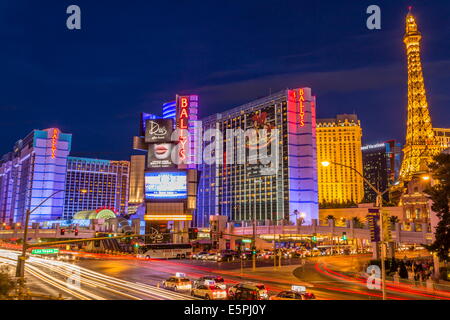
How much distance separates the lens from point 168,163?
A: 117 m

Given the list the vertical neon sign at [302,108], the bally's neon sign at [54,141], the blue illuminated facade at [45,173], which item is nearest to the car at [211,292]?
the vertical neon sign at [302,108]

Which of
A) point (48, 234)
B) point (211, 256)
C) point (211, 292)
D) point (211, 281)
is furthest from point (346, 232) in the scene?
point (48, 234)

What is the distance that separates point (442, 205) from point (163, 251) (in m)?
55.3

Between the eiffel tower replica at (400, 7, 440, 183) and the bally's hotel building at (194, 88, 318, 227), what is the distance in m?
34.7

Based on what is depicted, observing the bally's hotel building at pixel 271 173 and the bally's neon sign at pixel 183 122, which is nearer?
the bally's neon sign at pixel 183 122

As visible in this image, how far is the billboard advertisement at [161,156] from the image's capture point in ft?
384

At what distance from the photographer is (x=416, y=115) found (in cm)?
13650

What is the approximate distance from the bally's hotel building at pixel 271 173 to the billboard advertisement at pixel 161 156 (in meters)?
40.5

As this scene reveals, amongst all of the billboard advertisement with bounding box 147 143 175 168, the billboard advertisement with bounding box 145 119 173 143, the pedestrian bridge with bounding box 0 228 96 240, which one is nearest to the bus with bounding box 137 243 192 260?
the pedestrian bridge with bounding box 0 228 96 240

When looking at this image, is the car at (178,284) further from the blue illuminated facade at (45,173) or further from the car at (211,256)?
the blue illuminated facade at (45,173)

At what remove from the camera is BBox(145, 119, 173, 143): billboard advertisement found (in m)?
116
